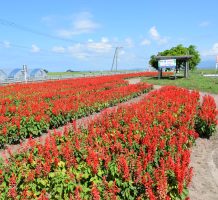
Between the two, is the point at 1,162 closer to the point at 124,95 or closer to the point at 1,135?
the point at 1,135

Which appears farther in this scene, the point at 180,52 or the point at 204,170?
the point at 180,52

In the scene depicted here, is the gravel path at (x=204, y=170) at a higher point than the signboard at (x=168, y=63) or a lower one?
lower

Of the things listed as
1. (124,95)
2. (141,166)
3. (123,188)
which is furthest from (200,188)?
(124,95)

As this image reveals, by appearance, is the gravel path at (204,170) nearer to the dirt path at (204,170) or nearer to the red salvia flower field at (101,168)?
the dirt path at (204,170)

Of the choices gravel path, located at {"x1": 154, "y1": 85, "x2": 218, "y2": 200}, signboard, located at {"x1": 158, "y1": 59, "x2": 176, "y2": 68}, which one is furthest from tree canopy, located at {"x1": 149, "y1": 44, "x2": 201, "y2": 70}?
gravel path, located at {"x1": 154, "y1": 85, "x2": 218, "y2": 200}

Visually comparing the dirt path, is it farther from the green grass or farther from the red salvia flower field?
the green grass

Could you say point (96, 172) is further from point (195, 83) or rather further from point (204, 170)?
point (195, 83)

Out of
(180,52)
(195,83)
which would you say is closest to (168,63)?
(195,83)

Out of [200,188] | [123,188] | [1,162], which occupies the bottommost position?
[200,188]

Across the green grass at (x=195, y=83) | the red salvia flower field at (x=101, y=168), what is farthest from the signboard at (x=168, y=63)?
the red salvia flower field at (x=101, y=168)

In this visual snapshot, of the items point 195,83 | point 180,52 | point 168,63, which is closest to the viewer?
point 195,83

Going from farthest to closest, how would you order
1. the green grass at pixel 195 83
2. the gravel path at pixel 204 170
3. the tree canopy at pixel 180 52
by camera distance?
the tree canopy at pixel 180 52 → the green grass at pixel 195 83 → the gravel path at pixel 204 170

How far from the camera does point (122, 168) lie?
535cm

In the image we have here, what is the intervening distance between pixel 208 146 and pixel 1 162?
23.5 feet
